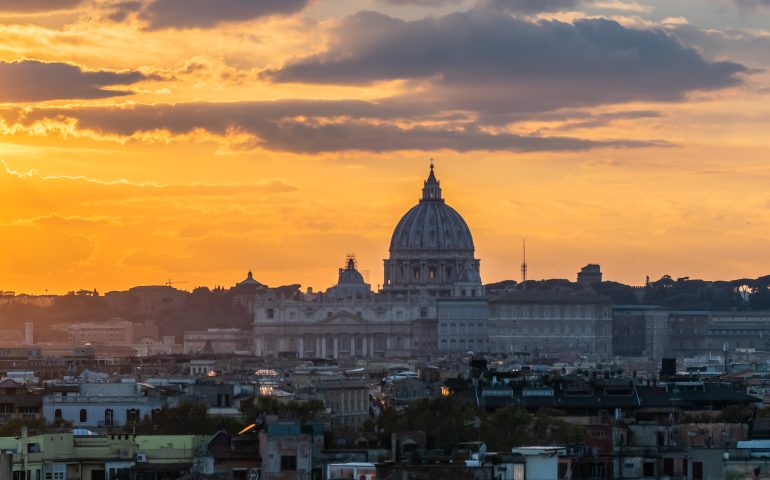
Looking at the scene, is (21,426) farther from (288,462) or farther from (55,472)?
(288,462)

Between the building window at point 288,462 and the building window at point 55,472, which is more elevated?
the building window at point 288,462

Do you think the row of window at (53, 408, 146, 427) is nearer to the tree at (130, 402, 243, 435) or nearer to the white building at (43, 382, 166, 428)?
the white building at (43, 382, 166, 428)

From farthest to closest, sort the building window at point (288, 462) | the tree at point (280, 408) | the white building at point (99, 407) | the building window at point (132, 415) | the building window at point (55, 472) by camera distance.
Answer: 1. the white building at point (99, 407)
2. the building window at point (132, 415)
3. the tree at point (280, 408)
4. the building window at point (55, 472)
5. the building window at point (288, 462)

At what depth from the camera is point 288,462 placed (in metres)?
53.3

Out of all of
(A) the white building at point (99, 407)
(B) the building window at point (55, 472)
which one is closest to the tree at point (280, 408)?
(A) the white building at point (99, 407)

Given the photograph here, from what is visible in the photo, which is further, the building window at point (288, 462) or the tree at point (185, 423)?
the tree at point (185, 423)

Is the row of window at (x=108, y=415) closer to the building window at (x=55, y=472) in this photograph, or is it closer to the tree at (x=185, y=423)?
the tree at (x=185, y=423)

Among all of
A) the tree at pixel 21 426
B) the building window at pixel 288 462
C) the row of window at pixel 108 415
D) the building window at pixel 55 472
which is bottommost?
the building window at pixel 55 472

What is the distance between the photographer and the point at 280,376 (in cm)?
13125

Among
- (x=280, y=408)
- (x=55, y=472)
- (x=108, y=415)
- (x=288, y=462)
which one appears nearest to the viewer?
(x=288, y=462)

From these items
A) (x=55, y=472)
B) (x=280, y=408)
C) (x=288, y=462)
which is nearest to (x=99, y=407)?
(x=280, y=408)

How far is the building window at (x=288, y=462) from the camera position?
5306 centimetres

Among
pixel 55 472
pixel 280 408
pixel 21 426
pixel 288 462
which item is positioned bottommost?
pixel 55 472

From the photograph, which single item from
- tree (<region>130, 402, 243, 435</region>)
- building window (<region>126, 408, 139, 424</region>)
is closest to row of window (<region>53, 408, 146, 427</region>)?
building window (<region>126, 408, 139, 424</region>)
